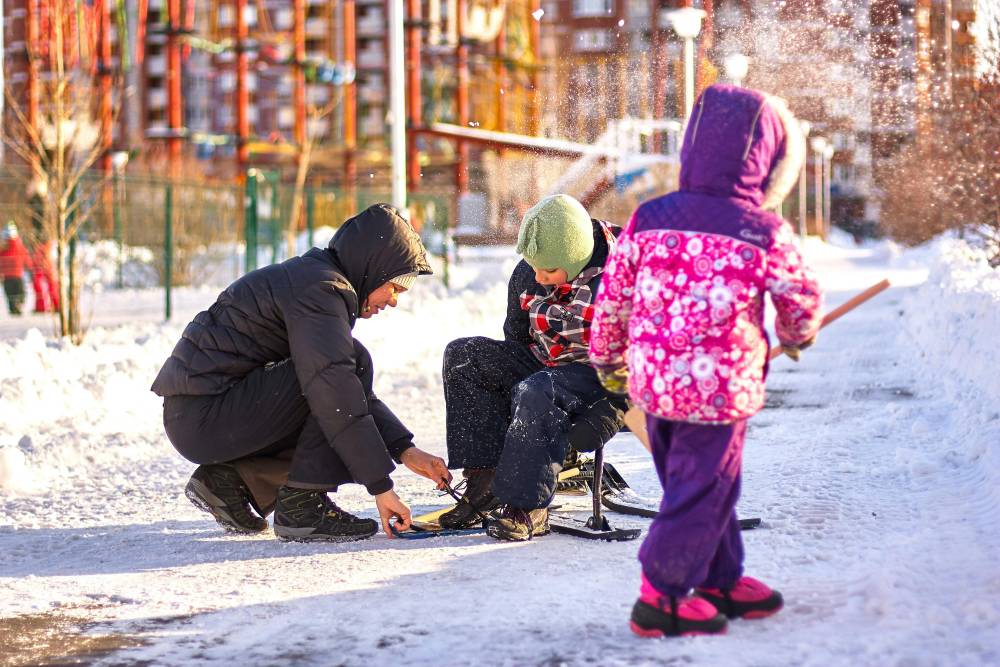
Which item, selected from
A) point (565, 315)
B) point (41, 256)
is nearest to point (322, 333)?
point (565, 315)

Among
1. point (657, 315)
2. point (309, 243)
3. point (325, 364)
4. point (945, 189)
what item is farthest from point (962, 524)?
point (309, 243)

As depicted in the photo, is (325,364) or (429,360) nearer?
(325,364)

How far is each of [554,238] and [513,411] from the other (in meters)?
0.61

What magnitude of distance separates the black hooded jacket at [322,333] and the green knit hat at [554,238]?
0.39 metres

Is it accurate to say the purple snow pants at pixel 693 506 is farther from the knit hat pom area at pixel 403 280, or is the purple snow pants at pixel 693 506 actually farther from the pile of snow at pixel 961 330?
the pile of snow at pixel 961 330

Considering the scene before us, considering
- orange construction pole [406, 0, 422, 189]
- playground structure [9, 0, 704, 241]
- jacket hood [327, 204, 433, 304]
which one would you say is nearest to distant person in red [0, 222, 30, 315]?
playground structure [9, 0, 704, 241]

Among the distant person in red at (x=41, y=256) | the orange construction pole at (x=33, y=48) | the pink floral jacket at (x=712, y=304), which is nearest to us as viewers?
the pink floral jacket at (x=712, y=304)

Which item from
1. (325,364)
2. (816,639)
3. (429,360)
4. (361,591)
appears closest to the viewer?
(816,639)

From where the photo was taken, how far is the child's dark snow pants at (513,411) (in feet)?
14.5

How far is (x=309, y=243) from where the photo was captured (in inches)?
763

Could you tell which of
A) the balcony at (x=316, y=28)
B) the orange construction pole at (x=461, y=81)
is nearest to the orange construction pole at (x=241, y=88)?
the orange construction pole at (x=461, y=81)

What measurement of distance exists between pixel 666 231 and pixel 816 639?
1.05 meters

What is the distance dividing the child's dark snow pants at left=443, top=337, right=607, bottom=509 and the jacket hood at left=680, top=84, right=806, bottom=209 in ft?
4.26

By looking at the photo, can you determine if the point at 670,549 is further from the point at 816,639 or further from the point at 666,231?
the point at 666,231
